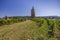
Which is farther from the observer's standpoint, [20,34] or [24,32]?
[24,32]

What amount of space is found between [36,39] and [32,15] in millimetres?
41008

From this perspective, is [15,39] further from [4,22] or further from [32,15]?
[32,15]

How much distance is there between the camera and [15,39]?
30.6ft

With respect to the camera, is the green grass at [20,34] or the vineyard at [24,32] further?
the vineyard at [24,32]

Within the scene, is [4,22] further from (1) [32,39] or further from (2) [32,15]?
(2) [32,15]

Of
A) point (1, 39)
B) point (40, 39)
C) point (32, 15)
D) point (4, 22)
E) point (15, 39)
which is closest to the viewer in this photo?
point (1, 39)

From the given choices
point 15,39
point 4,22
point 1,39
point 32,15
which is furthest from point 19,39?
point 32,15

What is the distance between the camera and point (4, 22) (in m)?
20.4

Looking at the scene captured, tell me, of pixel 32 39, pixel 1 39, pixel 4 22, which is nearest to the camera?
pixel 1 39

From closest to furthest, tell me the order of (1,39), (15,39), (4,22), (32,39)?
1. (1,39)
2. (15,39)
3. (32,39)
4. (4,22)

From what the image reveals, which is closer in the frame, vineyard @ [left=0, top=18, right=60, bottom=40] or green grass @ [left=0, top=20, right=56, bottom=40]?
green grass @ [left=0, top=20, right=56, bottom=40]

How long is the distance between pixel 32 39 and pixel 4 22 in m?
11.1

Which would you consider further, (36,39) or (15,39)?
(36,39)

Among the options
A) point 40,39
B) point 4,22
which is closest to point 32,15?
point 4,22
